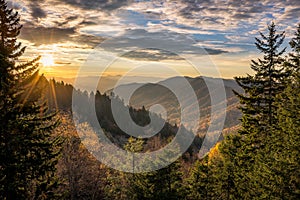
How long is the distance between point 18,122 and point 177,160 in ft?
52.4

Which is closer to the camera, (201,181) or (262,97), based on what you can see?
(262,97)

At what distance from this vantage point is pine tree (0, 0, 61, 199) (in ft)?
42.8

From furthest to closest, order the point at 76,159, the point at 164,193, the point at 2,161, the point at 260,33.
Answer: the point at 76,159, the point at 164,193, the point at 260,33, the point at 2,161

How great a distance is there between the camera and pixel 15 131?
13.5 metres

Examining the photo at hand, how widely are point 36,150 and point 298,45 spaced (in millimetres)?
16731

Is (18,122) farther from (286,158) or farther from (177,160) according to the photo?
(177,160)

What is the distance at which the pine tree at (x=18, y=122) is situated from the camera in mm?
13039

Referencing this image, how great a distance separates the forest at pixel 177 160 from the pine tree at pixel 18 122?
4 centimetres

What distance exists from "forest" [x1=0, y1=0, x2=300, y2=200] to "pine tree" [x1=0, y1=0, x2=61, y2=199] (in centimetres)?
4

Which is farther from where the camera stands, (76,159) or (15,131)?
(76,159)

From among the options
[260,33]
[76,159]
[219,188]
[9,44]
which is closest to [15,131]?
[9,44]

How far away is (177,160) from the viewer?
2591cm

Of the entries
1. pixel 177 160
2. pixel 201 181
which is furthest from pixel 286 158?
pixel 201 181

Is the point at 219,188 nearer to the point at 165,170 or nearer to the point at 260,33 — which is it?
the point at 165,170
